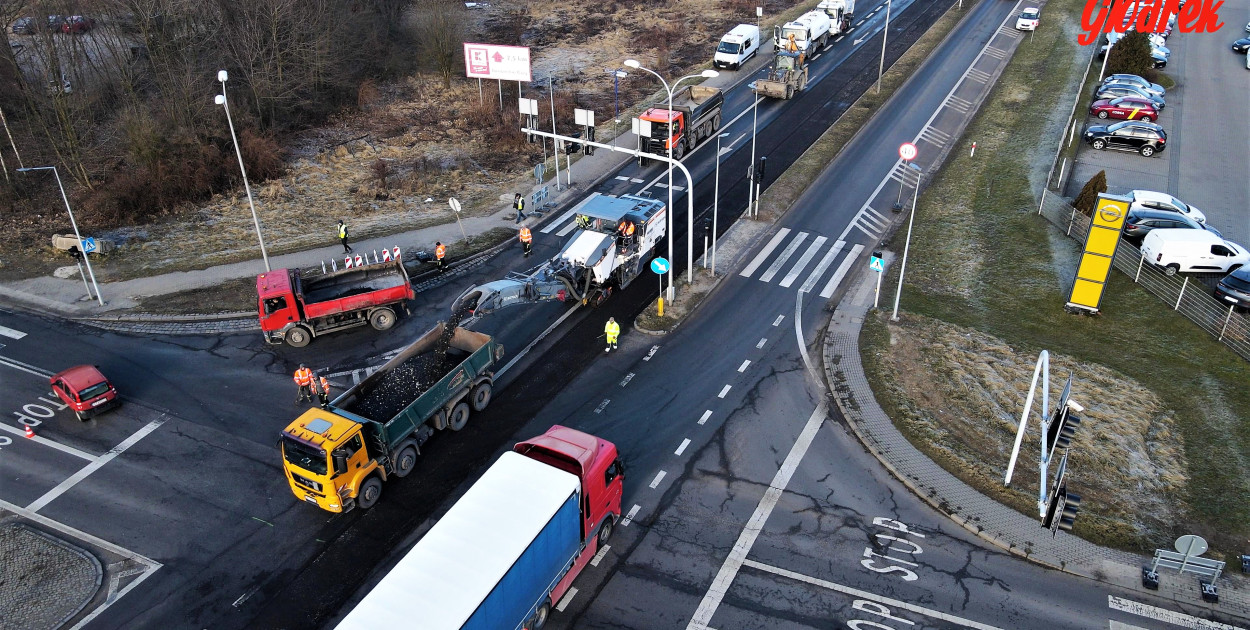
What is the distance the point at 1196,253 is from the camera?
30672 mm

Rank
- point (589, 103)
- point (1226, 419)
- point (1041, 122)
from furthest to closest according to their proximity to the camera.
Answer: point (589, 103)
point (1041, 122)
point (1226, 419)

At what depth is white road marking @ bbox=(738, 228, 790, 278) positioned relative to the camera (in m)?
32.9

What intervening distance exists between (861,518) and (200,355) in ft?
74.8

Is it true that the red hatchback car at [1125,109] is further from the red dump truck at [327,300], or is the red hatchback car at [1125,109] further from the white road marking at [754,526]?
the red dump truck at [327,300]

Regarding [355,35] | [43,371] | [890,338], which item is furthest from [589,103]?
[43,371]

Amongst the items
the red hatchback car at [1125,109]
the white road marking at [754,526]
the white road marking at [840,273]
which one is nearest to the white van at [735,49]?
the red hatchback car at [1125,109]

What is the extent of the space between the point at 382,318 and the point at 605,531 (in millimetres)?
13371

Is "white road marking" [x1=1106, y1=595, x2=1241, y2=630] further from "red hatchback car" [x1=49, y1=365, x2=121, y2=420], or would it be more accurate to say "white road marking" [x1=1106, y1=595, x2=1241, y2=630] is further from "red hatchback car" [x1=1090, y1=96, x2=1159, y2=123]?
"red hatchback car" [x1=1090, y1=96, x2=1159, y2=123]

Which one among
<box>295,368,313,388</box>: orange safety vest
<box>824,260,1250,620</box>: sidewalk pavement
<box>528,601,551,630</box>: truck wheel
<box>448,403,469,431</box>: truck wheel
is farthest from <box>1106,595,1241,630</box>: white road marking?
<box>295,368,313,388</box>: orange safety vest

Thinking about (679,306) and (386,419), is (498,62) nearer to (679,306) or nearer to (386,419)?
(679,306)

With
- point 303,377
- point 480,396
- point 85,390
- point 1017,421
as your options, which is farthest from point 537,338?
point 1017,421

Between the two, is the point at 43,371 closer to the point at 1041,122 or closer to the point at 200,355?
the point at 200,355

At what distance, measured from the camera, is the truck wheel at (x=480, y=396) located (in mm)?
24438

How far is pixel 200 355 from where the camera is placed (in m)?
28.2
